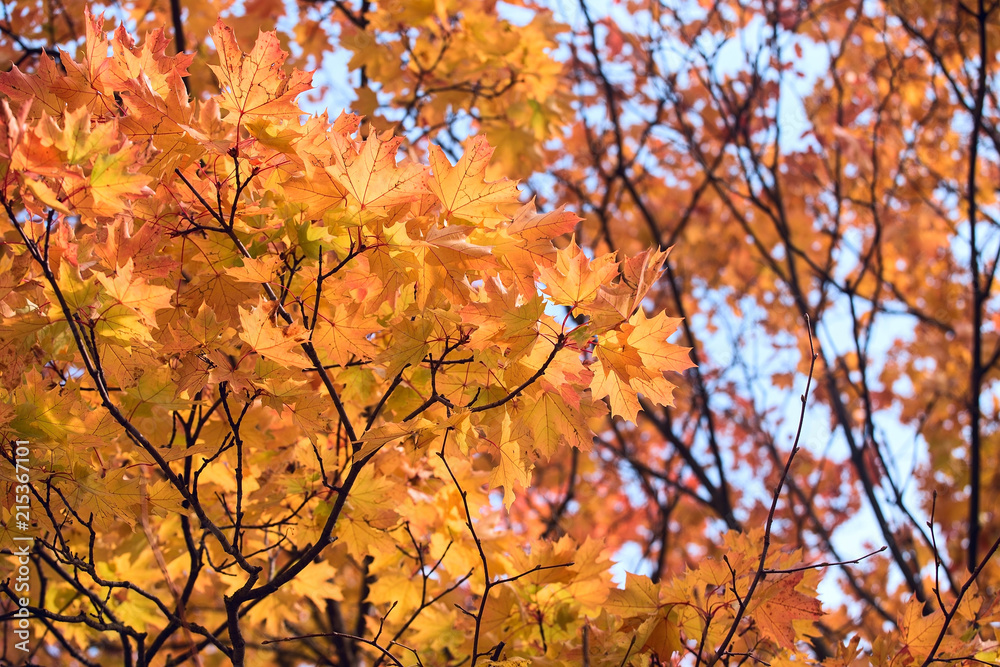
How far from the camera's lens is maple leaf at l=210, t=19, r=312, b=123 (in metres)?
1.45

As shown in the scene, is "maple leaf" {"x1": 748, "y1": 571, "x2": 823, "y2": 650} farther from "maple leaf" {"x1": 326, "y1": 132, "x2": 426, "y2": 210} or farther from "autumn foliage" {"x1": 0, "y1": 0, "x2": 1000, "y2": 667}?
"maple leaf" {"x1": 326, "y1": 132, "x2": 426, "y2": 210}

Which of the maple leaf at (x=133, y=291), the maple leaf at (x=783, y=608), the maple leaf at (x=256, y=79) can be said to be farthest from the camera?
the maple leaf at (x=783, y=608)

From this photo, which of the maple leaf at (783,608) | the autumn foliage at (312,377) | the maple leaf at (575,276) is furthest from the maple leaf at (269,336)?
the maple leaf at (783,608)

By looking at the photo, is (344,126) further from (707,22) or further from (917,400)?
(917,400)

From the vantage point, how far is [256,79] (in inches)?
57.5

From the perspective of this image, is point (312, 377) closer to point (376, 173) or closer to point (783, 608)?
point (376, 173)

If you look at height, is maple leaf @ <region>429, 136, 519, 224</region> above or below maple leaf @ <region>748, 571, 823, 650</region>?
above

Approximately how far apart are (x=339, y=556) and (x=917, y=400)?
6172mm

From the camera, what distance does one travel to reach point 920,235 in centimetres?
673

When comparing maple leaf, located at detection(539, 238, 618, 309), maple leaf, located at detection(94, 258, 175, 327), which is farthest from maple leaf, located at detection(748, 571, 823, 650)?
maple leaf, located at detection(94, 258, 175, 327)

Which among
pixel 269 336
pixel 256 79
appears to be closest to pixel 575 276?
pixel 269 336

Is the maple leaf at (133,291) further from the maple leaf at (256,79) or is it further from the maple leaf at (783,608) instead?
the maple leaf at (783,608)

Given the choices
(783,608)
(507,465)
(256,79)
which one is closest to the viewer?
(256,79)

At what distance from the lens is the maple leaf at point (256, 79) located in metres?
1.45
